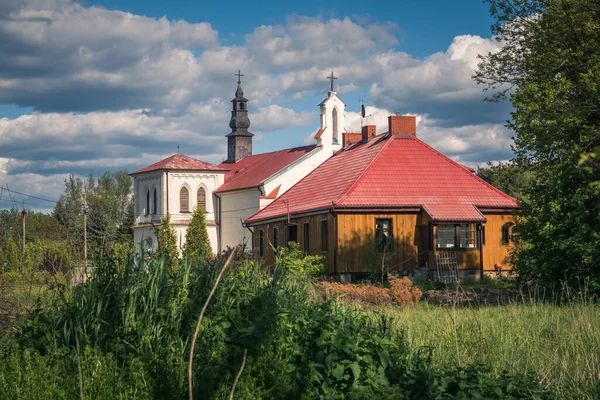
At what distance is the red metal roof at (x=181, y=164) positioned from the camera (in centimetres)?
7326

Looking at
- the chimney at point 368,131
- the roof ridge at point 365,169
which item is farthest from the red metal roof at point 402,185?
the chimney at point 368,131

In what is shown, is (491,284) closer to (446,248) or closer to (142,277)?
(446,248)

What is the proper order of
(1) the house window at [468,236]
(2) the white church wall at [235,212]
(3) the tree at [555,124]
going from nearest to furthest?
(3) the tree at [555,124], (1) the house window at [468,236], (2) the white church wall at [235,212]

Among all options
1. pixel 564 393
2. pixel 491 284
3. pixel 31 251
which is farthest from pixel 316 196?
pixel 564 393

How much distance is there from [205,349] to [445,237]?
31.6m

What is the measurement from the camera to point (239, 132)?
83.6m

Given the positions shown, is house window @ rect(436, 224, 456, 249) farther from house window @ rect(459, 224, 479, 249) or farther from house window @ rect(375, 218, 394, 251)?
house window @ rect(375, 218, 394, 251)

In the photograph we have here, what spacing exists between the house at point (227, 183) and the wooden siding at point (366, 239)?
2580 centimetres

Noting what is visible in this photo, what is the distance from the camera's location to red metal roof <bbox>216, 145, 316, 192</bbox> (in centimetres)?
6769

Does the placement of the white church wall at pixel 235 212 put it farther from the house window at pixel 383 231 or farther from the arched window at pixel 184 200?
the house window at pixel 383 231

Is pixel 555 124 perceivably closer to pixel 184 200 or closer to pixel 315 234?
pixel 315 234

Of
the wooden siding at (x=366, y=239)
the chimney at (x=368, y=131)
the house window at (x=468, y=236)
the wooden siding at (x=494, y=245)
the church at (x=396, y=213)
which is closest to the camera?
the wooden siding at (x=366, y=239)

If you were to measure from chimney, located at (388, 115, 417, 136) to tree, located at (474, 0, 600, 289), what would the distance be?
17.5 meters

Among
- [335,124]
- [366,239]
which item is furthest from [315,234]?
[335,124]
